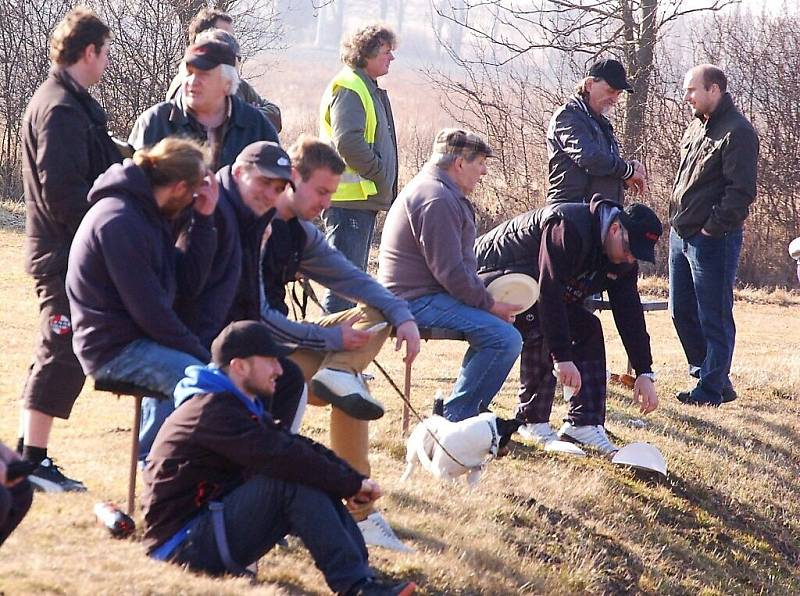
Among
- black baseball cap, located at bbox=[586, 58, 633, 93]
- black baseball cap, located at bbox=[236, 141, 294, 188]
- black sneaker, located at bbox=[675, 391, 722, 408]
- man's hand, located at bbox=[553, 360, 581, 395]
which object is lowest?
black sneaker, located at bbox=[675, 391, 722, 408]

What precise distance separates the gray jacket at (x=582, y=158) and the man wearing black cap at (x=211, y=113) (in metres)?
2.77

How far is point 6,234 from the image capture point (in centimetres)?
1541

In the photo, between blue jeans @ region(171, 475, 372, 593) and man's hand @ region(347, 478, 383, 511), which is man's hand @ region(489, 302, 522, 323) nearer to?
man's hand @ region(347, 478, 383, 511)

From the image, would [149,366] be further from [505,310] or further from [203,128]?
[505,310]

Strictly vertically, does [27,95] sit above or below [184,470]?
above

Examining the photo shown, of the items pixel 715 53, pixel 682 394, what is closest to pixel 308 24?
pixel 715 53

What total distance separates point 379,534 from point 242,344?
1.37 meters

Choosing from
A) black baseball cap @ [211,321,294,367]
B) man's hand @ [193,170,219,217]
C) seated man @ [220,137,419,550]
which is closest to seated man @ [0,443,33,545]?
black baseball cap @ [211,321,294,367]

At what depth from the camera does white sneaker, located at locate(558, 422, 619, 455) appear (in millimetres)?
7586

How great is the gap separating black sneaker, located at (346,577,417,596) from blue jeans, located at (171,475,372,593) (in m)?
0.02

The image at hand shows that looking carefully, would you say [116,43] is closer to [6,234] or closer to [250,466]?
[6,234]

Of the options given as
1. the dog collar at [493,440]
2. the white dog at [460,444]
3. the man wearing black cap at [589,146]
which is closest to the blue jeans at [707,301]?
the man wearing black cap at [589,146]

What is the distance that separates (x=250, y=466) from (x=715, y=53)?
1645 centimetres

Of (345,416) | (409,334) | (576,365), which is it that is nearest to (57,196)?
(345,416)
